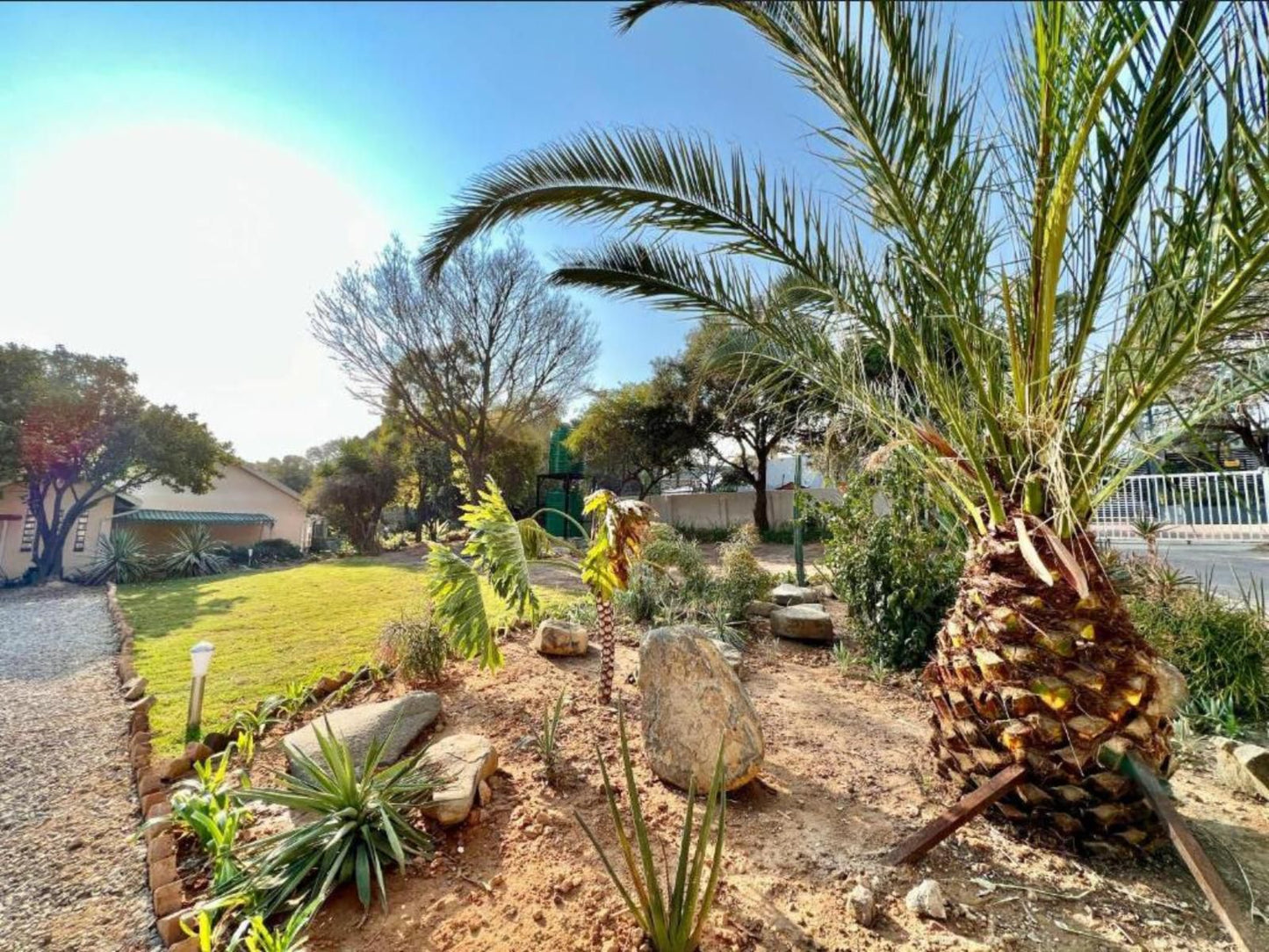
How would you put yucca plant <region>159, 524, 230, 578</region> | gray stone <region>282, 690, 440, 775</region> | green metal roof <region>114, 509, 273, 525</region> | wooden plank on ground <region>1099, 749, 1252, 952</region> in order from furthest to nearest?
1. green metal roof <region>114, 509, 273, 525</region>
2. yucca plant <region>159, 524, 230, 578</region>
3. gray stone <region>282, 690, 440, 775</region>
4. wooden plank on ground <region>1099, 749, 1252, 952</region>

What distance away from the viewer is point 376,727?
9.44 ft

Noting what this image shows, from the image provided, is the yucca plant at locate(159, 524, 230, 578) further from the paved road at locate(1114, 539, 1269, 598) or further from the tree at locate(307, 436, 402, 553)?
the paved road at locate(1114, 539, 1269, 598)

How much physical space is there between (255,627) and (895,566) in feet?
27.3

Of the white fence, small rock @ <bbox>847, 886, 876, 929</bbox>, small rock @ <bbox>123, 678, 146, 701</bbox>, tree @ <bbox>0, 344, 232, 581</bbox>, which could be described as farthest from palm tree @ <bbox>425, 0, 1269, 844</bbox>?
tree @ <bbox>0, 344, 232, 581</bbox>

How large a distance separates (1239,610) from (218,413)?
75.5ft

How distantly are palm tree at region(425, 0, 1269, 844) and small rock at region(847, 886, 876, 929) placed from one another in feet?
2.83

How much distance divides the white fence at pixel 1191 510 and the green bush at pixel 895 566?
21.8 ft

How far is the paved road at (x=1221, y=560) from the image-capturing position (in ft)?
19.3

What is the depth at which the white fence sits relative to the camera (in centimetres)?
882

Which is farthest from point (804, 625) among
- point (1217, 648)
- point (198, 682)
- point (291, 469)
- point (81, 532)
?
point (291, 469)

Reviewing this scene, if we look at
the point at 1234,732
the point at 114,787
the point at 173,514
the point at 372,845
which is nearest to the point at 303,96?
the point at 372,845

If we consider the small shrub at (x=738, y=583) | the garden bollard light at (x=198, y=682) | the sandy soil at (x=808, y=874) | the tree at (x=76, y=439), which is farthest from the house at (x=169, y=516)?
the sandy soil at (x=808, y=874)

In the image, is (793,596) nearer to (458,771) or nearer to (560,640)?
(560,640)

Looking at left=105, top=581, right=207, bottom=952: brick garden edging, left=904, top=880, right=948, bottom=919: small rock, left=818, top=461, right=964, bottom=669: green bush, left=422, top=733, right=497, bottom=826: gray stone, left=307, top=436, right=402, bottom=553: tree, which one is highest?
left=307, top=436, right=402, bottom=553: tree
